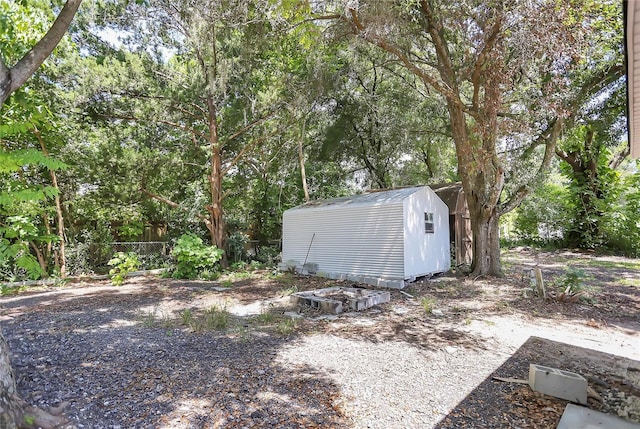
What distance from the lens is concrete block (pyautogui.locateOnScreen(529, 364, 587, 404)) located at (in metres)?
2.85

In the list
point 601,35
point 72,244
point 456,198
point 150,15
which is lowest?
point 72,244

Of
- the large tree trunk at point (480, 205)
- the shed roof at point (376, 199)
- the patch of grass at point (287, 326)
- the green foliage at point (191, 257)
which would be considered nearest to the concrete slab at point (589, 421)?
the patch of grass at point (287, 326)

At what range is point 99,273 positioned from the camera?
428 inches

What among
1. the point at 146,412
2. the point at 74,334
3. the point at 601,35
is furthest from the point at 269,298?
the point at 601,35

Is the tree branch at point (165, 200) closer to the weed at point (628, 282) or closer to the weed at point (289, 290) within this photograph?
the weed at point (289, 290)

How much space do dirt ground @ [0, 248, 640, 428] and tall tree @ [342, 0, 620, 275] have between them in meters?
2.61

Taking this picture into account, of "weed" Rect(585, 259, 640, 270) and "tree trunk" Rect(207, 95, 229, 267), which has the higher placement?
"tree trunk" Rect(207, 95, 229, 267)

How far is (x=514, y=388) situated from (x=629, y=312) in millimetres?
4381

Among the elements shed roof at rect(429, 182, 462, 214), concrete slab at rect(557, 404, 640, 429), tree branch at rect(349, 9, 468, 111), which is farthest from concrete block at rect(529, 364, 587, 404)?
shed roof at rect(429, 182, 462, 214)

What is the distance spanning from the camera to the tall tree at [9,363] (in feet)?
6.90

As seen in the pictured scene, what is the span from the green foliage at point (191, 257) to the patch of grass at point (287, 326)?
590 centimetres

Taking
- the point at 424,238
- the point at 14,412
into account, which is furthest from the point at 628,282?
the point at 14,412

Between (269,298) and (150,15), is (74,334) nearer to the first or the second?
(269,298)

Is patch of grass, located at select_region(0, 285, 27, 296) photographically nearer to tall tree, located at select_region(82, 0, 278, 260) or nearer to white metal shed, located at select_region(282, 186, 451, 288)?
tall tree, located at select_region(82, 0, 278, 260)
